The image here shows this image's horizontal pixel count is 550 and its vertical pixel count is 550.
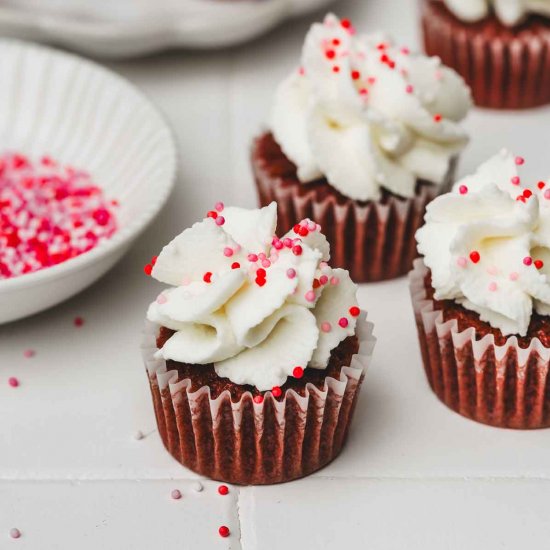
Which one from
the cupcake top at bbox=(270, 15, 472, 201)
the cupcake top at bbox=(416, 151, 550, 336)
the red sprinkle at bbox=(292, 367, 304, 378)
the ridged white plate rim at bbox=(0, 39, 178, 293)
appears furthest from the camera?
the cupcake top at bbox=(270, 15, 472, 201)

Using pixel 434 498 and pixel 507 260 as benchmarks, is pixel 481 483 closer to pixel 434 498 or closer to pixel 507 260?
pixel 434 498

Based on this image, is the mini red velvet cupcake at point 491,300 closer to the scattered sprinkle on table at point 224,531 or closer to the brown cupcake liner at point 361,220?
the brown cupcake liner at point 361,220

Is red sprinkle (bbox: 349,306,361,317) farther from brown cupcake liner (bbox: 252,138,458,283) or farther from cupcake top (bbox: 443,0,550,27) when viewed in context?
cupcake top (bbox: 443,0,550,27)

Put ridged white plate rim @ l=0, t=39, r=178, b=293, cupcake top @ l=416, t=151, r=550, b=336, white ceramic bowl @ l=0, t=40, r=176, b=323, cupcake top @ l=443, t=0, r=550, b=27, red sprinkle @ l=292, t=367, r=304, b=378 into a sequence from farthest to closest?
cupcake top @ l=443, t=0, r=550, b=27 < white ceramic bowl @ l=0, t=40, r=176, b=323 < ridged white plate rim @ l=0, t=39, r=178, b=293 < cupcake top @ l=416, t=151, r=550, b=336 < red sprinkle @ l=292, t=367, r=304, b=378

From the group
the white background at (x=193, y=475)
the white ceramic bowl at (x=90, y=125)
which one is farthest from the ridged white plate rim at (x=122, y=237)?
the white background at (x=193, y=475)

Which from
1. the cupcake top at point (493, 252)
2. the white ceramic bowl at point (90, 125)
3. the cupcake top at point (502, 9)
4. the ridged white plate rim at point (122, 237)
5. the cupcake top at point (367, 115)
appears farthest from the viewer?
the cupcake top at point (502, 9)

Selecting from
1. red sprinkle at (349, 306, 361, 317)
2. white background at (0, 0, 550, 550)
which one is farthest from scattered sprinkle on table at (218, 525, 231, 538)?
red sprinkle at (349, 306, 361, 317)
